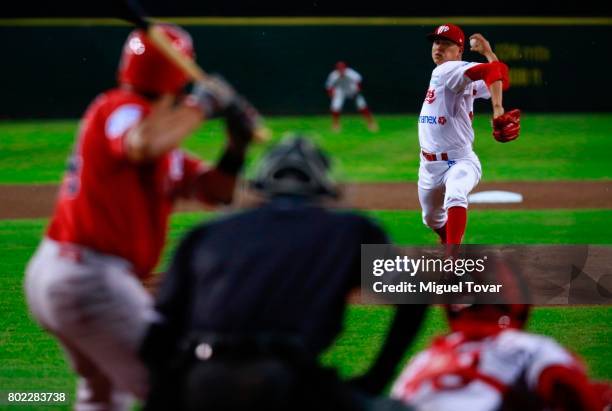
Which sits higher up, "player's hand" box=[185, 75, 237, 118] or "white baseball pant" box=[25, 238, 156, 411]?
"player's hand" box=[185, 75, 237, 118]

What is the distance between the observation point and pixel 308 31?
25000 millimetres

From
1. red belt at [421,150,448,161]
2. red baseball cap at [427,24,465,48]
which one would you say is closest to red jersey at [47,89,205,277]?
red belt at [421,150,448,161]

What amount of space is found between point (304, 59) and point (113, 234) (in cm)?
2189

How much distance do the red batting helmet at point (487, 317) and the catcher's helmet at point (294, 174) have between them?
62 cm

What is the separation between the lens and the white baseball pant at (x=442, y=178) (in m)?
8.63

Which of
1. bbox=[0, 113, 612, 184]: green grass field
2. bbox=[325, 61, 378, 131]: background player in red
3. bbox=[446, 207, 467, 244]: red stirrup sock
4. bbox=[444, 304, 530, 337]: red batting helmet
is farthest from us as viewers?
bbox=[325, 61, 378, 131]: background player in red

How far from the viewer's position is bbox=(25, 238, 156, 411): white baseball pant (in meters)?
3.55

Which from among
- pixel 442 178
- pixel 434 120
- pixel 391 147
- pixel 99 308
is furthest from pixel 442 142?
pixel 391 147

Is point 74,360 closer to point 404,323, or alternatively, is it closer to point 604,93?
point 404,323

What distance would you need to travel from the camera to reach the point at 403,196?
13766mm

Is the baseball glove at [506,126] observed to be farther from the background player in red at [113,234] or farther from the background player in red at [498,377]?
the background player in red at [498,377]

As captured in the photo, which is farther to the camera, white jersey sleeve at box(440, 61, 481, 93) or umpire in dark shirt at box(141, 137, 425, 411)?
white jersey sleeve at box(440, 61, 481, 93)

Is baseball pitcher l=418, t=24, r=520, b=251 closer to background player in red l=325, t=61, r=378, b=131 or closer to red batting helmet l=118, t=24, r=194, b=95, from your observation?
red batting helmet l=118, t=24, r=194, b=95

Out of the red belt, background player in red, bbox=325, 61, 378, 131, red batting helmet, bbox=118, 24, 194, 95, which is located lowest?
background player in red, bbox=325, 61, 378, 131
